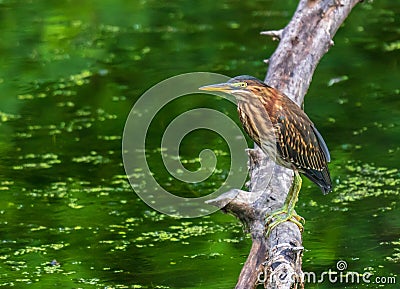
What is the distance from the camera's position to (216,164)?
638 cm

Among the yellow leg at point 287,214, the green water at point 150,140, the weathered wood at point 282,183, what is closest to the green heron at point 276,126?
the yellow leg at point 287,214

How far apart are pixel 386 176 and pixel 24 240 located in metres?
2.34

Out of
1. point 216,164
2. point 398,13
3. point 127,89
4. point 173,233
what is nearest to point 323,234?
point 173,233

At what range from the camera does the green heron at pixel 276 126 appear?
13.6 feet

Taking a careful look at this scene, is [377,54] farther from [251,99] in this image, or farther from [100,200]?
[251,99]

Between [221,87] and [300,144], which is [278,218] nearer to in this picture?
[300,144]

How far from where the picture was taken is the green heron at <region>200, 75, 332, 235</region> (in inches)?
163

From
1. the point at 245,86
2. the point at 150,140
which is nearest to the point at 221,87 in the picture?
the point at 245,86

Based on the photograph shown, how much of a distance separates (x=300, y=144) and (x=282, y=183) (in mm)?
216

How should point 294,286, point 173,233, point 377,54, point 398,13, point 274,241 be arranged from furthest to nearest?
point 398,13 → point 377,54 → point 173,233 → point 274,241 → point 294,286

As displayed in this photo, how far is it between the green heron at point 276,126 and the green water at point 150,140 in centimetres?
76

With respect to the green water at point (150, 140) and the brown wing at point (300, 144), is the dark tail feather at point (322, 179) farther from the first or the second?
the green water at point (150, 140)

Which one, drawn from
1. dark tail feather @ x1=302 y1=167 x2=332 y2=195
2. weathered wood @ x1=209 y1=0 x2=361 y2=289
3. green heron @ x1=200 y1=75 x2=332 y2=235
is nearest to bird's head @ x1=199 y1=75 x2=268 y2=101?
green heron @ x1=200 y1=75 x2=332 y2=235

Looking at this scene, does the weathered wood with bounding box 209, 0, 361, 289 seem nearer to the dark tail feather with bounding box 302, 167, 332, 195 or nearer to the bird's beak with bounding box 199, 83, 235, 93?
the dark tail feather with bounding box 302, 167, 332, 195
